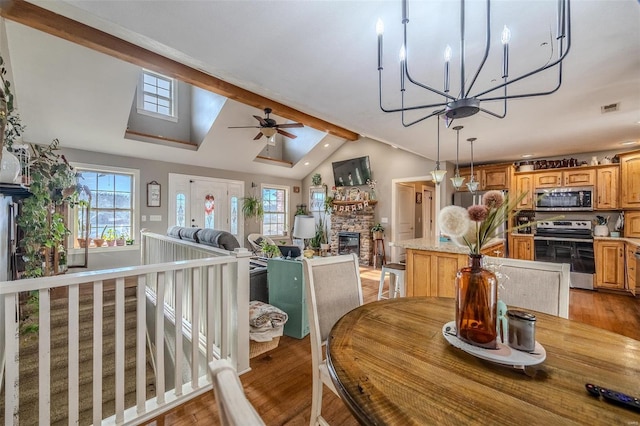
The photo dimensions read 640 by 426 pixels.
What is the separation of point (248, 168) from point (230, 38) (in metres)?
5.36

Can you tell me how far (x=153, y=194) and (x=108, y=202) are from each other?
0.75m

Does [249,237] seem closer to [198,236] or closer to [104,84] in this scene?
[198,236]

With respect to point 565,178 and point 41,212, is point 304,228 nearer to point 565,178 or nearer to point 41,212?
point 41,212

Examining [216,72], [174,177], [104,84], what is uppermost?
[104,84]

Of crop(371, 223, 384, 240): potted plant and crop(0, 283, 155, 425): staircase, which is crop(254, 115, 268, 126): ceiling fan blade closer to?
crop(0, 283, 155, 425): staircase

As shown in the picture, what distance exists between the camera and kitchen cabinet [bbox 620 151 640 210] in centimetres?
402

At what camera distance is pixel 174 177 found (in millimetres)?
5887

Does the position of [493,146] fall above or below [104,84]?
below

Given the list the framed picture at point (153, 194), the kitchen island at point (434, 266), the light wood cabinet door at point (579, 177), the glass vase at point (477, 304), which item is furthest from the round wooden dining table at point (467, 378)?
the framed picture at point (153, 194)

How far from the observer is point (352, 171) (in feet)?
22.9

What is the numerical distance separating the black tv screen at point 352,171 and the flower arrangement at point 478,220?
5.77m

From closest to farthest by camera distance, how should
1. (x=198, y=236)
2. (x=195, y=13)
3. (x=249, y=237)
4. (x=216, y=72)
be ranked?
(x=195, y=13) → (x=216, y=72) → (x=198, y=236) → (x=249, y=237)

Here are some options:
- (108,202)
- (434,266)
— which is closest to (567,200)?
(434,266)

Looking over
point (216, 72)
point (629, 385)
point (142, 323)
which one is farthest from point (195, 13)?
point (629, 385)
